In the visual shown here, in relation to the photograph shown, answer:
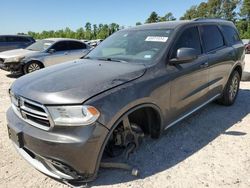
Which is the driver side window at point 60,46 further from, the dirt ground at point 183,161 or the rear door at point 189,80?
the rear door at point 189,80

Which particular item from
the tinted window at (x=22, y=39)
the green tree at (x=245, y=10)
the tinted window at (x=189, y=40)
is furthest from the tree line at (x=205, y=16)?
the tinted window at (x=189, y=40)

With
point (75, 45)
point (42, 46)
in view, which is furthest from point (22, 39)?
point (75, 45)

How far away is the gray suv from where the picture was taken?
2.61m

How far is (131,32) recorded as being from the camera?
440 centimetres

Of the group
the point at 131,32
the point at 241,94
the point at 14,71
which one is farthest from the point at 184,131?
the point at 14,71

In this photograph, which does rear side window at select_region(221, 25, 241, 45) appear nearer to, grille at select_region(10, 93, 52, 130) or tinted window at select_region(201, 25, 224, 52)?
tinted window at select_region(201, 25, 224, 52)

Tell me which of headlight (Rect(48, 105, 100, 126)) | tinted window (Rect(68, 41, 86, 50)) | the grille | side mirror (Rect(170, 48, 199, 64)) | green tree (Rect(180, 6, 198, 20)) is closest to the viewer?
headlight (Rect(48, 105, 100, 126))

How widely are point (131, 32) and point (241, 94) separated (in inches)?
156

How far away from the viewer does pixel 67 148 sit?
102 inches

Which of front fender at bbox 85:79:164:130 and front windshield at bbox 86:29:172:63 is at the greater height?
front windshield at bbox 86:29:172:63

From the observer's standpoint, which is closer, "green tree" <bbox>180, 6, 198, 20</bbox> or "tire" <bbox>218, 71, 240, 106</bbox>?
"tire" <bbox>218, 71, 240, 106</bbox>

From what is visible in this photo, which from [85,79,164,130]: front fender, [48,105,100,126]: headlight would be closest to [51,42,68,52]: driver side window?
[85,79,164,130]: front fender

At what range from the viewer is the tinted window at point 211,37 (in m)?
4.61

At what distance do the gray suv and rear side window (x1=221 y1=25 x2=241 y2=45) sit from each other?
0.69 meters
